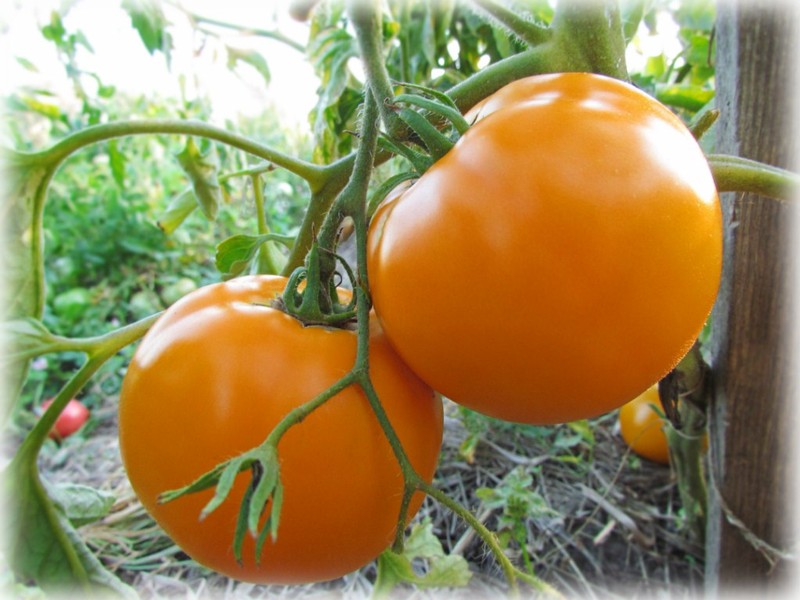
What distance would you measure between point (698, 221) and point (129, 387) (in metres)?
0.41

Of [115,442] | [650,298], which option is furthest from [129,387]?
[115,442]

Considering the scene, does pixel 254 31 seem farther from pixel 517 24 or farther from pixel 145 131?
pixel 517 24

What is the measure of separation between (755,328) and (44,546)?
80cm

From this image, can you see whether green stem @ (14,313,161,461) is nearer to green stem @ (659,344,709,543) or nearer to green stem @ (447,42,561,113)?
green stem @ (447,42,561,113)

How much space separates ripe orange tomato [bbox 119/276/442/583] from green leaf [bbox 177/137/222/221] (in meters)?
0.35

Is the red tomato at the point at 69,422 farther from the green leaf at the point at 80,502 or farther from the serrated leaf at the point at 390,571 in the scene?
the serrated leaf at the point at 390,571

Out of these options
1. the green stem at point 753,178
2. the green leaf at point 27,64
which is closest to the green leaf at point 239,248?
the green stem at point 753,178

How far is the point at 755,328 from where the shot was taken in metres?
0.74

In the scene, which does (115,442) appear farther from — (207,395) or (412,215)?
(412,215)

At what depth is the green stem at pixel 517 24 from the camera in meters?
0.53

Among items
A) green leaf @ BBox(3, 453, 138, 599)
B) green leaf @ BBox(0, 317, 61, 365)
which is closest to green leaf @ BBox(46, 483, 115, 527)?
green leaf @ BBox(3, 453, 138, 599)

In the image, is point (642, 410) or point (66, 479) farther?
point (66, 479)

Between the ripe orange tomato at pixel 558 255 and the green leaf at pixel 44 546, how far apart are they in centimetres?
45

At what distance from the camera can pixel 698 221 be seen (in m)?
0.38
